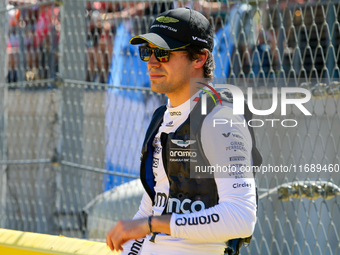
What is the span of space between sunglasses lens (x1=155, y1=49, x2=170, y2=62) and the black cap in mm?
54

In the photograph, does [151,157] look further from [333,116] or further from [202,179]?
[333,116]

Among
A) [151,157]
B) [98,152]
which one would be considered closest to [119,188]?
[98,152]

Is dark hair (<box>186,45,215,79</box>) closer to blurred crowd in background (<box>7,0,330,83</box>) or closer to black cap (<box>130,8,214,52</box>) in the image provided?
black cap (<box>130,8,214,52</box>)

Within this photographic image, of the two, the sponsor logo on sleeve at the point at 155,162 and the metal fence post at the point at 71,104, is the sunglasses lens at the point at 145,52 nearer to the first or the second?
the sponsor logo on sleeve at the point at 155,162

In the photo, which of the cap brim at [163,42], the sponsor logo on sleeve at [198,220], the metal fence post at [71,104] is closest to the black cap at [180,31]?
the cap brim at [163,42]

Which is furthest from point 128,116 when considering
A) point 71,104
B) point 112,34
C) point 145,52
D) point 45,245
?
point 145,52

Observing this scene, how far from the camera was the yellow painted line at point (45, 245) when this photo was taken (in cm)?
221

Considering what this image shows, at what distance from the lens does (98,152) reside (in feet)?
11.4

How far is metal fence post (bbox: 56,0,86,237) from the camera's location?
351 cm

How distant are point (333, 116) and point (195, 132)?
4.56 ft

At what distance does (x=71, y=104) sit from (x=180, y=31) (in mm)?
2068

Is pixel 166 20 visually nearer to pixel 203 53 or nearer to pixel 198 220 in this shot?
pixel 203 53

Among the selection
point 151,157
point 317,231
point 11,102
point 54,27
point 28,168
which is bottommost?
point 317,231

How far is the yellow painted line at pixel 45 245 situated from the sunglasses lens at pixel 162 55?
1019 millimetres
